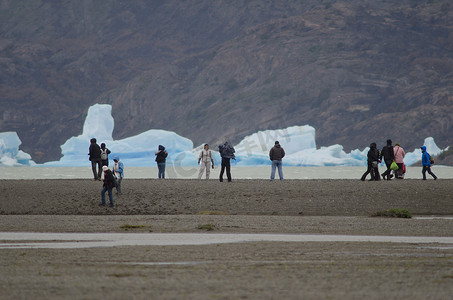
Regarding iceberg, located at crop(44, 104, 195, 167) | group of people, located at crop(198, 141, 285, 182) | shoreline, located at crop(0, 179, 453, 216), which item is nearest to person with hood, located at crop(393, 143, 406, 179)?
shoreline, located at crop(0, 179, 453, 216)

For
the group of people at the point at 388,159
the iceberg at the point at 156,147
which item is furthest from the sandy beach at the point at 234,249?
the iceberg at the point at 156,147

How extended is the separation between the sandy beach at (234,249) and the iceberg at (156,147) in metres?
45.5

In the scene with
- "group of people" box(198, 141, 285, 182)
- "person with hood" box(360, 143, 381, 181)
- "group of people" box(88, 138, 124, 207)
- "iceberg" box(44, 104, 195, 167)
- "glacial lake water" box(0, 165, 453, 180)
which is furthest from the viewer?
"iceberg" box(44, 104, 195, 167)

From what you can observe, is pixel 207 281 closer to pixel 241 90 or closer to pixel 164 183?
pixel 164 183

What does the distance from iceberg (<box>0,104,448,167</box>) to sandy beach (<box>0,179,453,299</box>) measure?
45.5m

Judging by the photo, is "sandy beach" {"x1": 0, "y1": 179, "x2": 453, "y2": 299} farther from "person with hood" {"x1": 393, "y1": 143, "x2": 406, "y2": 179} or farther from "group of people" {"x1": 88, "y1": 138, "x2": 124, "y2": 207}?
"person with hood" {"x1": 393, "y1": 143, "x2": 406, "y2": 179}

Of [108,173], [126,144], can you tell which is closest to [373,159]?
[108,173]

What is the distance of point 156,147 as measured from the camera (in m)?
73.7

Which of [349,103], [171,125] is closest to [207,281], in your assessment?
[349,103]

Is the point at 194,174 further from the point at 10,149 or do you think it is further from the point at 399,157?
the point at 10,149

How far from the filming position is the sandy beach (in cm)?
783

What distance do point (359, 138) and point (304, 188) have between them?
13544cm

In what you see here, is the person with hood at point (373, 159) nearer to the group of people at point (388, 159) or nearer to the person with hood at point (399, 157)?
the group of people at point (388, 159)

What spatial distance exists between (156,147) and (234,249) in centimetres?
6262
